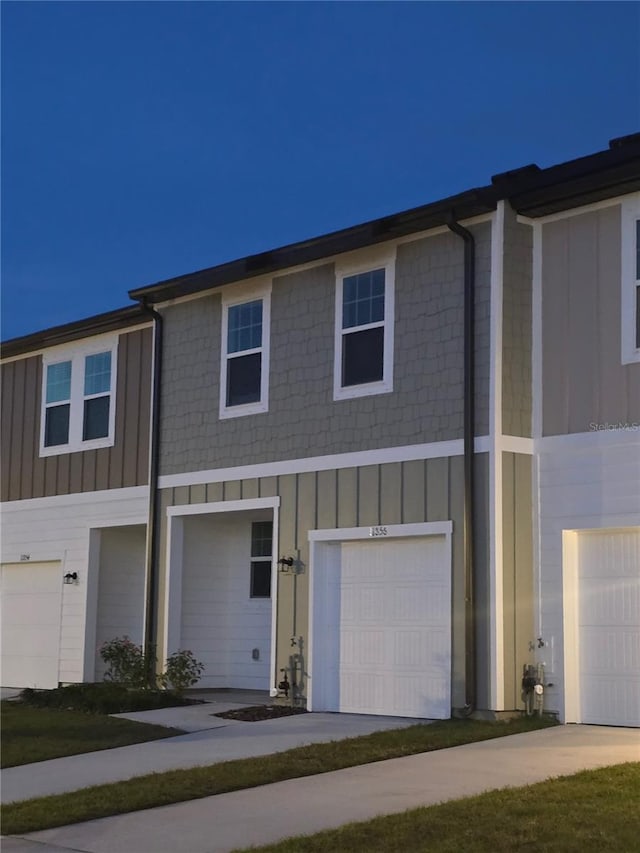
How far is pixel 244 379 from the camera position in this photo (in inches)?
655

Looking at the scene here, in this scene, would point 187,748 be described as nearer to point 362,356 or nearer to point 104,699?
point 104,699

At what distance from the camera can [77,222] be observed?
101 meters

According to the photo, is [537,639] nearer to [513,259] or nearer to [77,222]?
[513,259]

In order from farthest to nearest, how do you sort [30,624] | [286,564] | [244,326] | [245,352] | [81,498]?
[30,624] < [81,498] < [244,326] < [245,352] < [286,564]

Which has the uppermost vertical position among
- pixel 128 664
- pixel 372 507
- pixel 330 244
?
pixel 330 244

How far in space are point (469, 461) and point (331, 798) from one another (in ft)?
16.6

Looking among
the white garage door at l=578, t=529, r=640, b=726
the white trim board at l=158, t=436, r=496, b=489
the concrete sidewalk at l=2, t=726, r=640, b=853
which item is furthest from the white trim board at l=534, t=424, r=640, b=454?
the concrete sidewalk at l=2, t=726, r=640, b=853

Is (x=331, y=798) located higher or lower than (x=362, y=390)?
lower

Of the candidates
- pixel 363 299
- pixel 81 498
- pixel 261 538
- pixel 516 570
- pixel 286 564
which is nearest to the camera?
pixel 516 570

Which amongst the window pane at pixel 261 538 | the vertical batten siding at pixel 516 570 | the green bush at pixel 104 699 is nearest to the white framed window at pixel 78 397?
the window pane at pixel 261 538

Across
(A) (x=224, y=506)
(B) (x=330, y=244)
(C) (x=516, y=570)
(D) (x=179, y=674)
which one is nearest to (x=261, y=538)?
(A) (x=224, y=506)

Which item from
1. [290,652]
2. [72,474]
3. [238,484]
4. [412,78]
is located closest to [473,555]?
[290,652]

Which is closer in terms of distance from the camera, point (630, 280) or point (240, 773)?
point (240, 773)

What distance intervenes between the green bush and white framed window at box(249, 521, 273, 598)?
2.46 m
